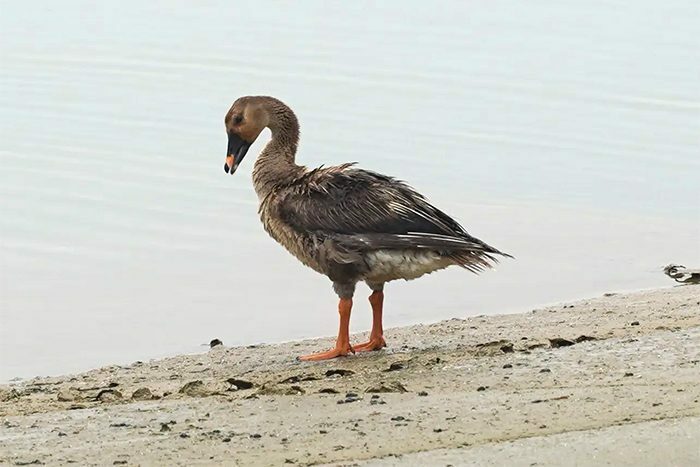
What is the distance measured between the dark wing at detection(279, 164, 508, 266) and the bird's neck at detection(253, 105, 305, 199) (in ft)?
0.63

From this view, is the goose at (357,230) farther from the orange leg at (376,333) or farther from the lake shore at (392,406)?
the lake shore at (392,406)

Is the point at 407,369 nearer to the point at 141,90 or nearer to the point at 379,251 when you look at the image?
the point at 379,251

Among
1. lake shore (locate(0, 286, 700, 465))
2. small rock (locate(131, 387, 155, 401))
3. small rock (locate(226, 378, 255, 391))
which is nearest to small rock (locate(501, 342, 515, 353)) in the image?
lake shore (locate(0, 286, 700, 465))

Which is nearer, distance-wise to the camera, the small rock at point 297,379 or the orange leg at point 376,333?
the small rock at point 297,379

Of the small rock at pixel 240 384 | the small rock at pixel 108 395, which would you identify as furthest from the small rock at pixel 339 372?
the small rock at pixel 108 395

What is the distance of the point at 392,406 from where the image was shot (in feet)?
20.6

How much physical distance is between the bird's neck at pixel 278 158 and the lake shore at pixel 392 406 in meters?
1.03

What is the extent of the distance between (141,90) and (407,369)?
10349 mm

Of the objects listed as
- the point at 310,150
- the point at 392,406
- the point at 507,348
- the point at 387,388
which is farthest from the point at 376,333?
the point at 310,150

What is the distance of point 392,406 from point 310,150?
8.18 m

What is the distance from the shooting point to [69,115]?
1589 cm

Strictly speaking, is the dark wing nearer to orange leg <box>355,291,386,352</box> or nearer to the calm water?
orange leg <box>355,291,386,352</box>

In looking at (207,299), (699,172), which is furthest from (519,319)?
(699,172)

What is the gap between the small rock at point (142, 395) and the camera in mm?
7004
